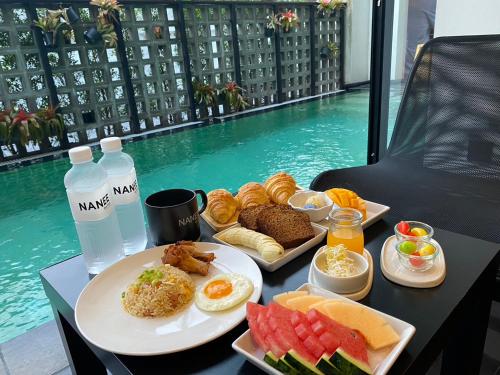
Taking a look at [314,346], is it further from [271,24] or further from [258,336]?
[271,24]

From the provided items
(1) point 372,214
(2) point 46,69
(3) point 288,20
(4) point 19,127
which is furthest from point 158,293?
(3) point 288,20

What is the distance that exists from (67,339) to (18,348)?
2.07 feet

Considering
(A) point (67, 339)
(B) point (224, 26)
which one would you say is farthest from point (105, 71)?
(A) point (67, 339)

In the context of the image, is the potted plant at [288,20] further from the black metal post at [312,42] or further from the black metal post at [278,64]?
the black metal post at [312,42]

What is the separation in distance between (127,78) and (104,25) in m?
0.63

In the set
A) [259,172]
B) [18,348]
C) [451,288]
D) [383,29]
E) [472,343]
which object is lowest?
[259,172]

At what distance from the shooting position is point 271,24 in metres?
6.00

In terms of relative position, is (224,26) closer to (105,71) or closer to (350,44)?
(105,71)

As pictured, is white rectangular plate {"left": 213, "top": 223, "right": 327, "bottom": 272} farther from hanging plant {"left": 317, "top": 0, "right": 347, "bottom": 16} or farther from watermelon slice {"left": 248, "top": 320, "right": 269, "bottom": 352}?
hanging plant {"left": 317, "top": 0, "right": 347, "bottom": 16}

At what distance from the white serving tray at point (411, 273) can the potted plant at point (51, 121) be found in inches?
168

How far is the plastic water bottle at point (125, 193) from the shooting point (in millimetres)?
815

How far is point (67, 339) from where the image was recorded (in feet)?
2.76

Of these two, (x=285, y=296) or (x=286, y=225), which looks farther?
(x=286, y=225)

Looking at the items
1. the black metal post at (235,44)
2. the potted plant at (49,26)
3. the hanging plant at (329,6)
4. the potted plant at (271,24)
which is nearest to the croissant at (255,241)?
the potted plant at (49,26)
